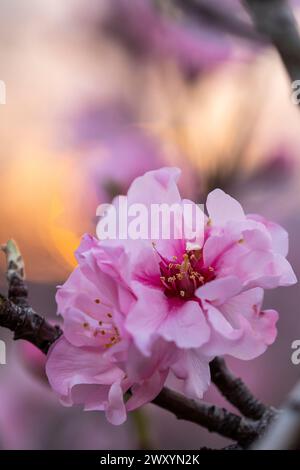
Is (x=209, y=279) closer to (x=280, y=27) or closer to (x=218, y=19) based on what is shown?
(x=280, y=27)

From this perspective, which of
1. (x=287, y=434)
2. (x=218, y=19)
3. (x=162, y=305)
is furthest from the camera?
(x=218, y=19)

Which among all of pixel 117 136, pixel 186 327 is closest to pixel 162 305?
pixel 186 327

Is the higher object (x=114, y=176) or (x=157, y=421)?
(x=114, y=176)

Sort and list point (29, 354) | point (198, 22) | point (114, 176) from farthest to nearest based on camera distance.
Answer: point (114, 176), point (198, 22), point (29, 354)

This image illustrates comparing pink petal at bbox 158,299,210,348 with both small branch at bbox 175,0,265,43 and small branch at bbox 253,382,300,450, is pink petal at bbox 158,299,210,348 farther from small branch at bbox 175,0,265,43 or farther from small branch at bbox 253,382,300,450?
small branch at bbox 175,0,265,43
